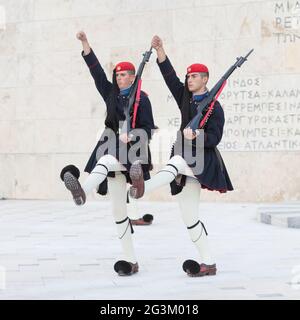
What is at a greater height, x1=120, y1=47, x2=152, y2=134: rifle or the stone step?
x1=120, y1=47, x2=152, y2=134: rifle

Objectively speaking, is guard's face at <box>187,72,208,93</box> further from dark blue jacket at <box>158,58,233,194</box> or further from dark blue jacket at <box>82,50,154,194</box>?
dark blue jacket at <box>82,50,154,194</box>

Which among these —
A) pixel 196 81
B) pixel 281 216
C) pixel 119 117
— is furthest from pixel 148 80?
pixel 196 81

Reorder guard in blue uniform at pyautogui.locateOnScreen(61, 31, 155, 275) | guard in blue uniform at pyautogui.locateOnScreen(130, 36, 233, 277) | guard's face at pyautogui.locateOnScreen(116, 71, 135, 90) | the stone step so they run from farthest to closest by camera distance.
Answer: the stone step → guard's face at pyautogui.locateOnScreen(116, 71, 135, 90) → guard in blue uniform at pyautogui.locateOnScreen(61, 31, 155, 275) → guard in blue uniform at pyautogui.locateOnScreen(130, 36, 233, 277)

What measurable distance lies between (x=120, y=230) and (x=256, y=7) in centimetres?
819

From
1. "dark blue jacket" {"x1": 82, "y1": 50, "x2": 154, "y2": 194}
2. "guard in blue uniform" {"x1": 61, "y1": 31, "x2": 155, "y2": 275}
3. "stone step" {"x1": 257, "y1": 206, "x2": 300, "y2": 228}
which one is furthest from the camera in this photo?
"stone step" {"x1": 257, "y1": 206, "x2": 300, "y2": 228}

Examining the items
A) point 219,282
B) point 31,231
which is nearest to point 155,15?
point 31,231

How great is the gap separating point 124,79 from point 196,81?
64 cm

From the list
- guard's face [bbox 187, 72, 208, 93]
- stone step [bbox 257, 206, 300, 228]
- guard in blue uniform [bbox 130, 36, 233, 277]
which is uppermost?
guard's face [bbox 187, 72, 208, 93]

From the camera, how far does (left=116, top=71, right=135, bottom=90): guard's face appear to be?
20.7 ft

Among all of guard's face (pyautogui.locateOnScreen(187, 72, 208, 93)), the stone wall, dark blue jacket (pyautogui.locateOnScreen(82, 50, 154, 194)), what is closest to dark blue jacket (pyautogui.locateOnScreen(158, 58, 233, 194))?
guard's face (pyautogui.locateOnScreen(187, 72, 208, 93))

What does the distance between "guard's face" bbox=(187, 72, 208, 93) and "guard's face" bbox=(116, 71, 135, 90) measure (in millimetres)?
527

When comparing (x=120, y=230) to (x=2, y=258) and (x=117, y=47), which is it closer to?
(x=2, y=258)

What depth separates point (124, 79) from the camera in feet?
20.8

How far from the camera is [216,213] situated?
465 inches
